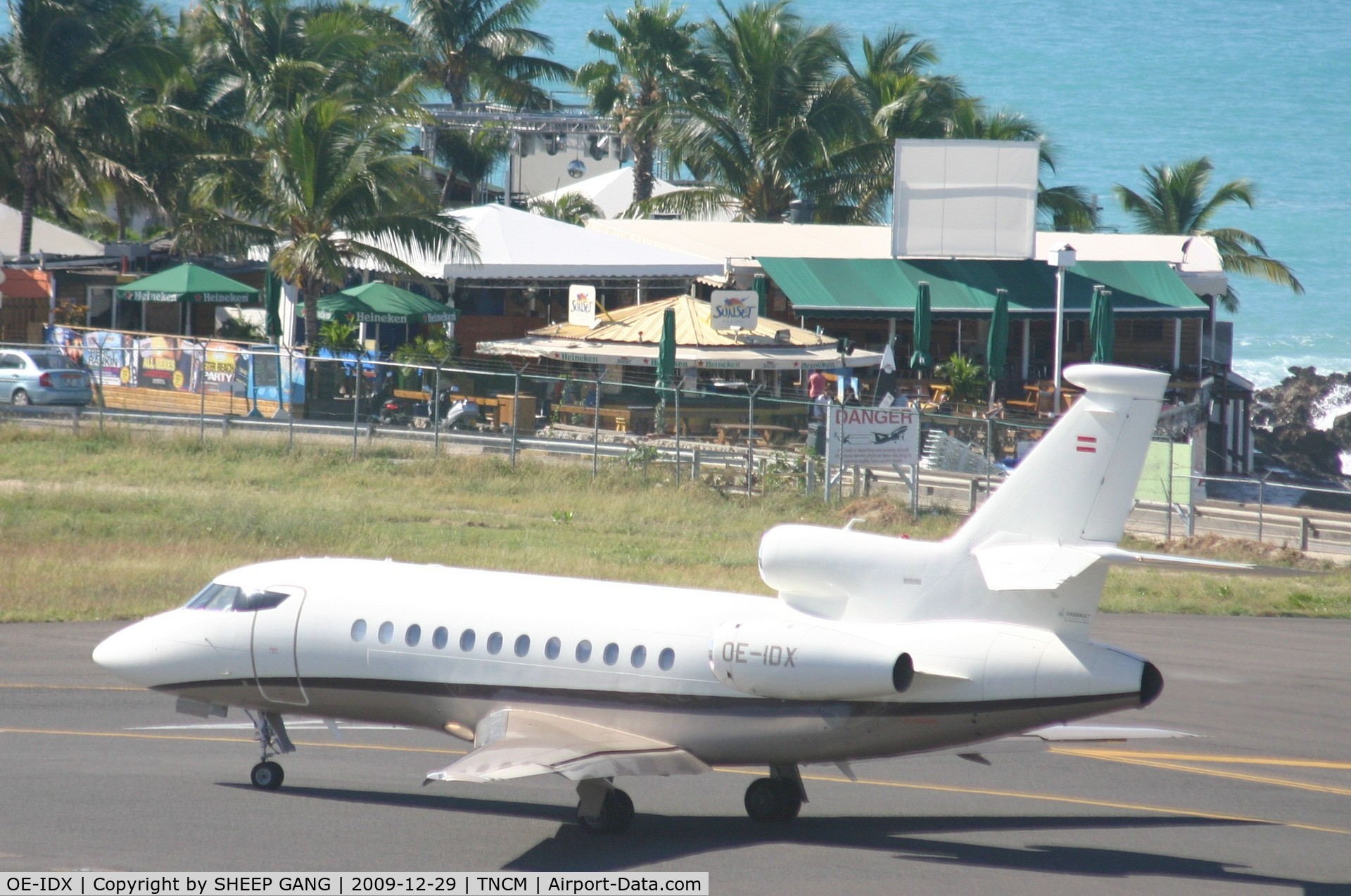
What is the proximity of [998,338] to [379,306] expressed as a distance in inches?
774

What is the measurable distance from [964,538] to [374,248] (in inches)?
1347

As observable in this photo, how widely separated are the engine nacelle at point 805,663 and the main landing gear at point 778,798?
5.13 feet

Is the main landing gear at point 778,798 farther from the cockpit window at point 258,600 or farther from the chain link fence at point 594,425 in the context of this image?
the chain link fence at point 594,425

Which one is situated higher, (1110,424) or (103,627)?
(1110,424)

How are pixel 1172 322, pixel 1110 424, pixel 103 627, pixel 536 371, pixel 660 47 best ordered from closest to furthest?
pixel 1110 424 → pixel 103 627 → pixel 536 371 → pixel 1172 322 → pixel 660 47

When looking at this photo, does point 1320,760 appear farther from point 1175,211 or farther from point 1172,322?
point 1175,211

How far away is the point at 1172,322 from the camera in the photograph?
5800 centimetres

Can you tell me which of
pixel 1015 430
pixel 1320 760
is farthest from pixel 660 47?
pixel 1320 760

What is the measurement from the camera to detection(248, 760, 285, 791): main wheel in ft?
49.3

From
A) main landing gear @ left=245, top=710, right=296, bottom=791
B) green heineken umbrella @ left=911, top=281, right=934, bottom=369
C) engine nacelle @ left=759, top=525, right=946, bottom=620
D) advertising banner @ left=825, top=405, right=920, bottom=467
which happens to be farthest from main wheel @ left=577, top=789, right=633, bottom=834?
green heineken umbrella @ left=911, top=281, right=934, bottom=369

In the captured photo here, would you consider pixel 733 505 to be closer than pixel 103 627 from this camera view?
No

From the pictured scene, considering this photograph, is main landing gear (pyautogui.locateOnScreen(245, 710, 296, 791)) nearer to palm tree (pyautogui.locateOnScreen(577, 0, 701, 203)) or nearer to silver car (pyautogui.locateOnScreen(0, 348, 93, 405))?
silver car (pyautogui.locateOnScreen(0, 348, 93, 405))

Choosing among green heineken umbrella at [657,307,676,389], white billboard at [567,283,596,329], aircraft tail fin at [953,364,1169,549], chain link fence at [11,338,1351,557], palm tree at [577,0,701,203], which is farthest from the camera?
palm tree at [577,0,701,203]

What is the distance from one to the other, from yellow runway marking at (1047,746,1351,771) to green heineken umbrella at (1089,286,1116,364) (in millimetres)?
30995
